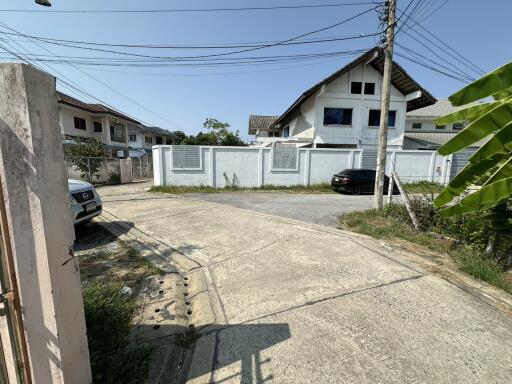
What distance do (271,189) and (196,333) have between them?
12.6 meters

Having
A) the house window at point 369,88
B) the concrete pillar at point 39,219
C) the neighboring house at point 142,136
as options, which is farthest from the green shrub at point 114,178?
the neighboring house at point 142,136

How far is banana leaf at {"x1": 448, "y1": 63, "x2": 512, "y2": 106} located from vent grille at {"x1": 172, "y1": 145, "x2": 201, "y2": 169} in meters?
13.7

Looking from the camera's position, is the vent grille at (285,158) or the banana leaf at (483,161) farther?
the vent grille at (285,158)

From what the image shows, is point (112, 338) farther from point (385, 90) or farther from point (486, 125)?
point (385, 90)

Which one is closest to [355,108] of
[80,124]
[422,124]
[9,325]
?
[422,124]

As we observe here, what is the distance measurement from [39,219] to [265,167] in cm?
1381

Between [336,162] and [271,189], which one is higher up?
[336,162]

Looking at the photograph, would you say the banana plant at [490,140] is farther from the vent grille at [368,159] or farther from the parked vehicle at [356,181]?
the vent grille at [368,159]

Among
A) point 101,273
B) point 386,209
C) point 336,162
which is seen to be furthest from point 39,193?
point 336,162

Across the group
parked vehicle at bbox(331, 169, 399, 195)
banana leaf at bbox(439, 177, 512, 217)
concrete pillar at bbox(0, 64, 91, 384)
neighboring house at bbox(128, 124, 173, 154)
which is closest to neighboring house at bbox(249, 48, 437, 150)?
parked vehicle at bbox(331, 169, 399, 195)

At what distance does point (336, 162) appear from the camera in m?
15.5

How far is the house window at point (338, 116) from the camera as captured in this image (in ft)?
63.6

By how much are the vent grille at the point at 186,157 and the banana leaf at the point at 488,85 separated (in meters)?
13.7

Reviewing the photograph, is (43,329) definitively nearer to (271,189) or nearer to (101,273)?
(101,273)
